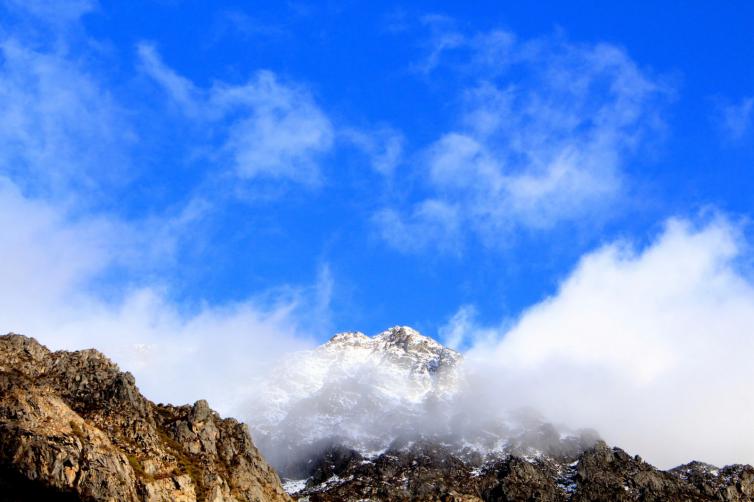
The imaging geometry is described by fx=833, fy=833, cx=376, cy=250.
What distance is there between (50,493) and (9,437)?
14.8 metres

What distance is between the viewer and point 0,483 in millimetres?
161875

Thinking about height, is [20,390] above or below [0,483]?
above

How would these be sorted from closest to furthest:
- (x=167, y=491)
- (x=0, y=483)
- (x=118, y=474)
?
1. (x=0, y=483)
2. (x=118, y=474)
3. (x=167, y=491)

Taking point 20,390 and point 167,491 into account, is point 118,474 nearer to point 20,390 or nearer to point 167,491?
point 167,491

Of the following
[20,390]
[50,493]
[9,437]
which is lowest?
[50,493]

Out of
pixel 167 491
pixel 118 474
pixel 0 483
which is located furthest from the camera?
pixel 167 491

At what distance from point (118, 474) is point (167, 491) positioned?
50.3 feet

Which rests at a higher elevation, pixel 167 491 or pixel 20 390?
pixel 20 390

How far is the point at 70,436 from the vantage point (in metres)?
180

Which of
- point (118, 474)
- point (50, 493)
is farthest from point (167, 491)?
point (50, 493)

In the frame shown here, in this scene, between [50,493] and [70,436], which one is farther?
[70,436]

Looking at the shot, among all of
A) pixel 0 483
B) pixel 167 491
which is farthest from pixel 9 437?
pixel 167 491

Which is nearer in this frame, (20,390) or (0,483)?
(0,483)

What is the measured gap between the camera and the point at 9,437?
170125 mm
